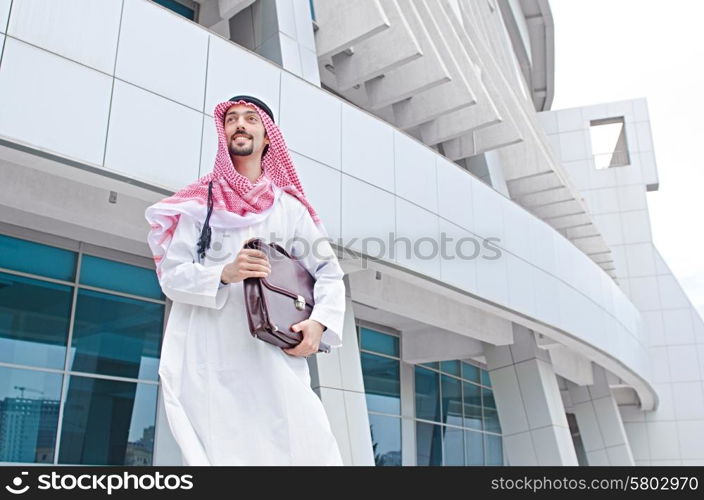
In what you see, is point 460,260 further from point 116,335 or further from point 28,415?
point 28,415

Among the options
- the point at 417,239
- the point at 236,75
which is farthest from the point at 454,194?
the point at 236,75

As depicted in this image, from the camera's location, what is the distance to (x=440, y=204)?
10.1 m

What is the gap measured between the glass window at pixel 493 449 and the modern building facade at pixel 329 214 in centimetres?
20

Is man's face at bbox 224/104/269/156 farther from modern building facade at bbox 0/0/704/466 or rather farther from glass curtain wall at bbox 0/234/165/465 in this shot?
glass curtain wall at bbox 0/234/165/465

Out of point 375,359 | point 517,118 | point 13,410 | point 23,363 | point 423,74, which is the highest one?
point 517,118

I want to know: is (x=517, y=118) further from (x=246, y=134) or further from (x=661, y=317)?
(x=661, y=317)

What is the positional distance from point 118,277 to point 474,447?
11382 millimetres

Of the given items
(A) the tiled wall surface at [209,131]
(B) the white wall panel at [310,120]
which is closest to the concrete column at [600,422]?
(A) the tiled wall surface at [209,131]

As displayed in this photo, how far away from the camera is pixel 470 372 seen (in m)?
18.5

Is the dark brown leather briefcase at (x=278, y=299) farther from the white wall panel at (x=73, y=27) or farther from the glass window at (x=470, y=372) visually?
the glass window at (x=470, y=372)

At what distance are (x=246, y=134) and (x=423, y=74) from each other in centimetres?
753
